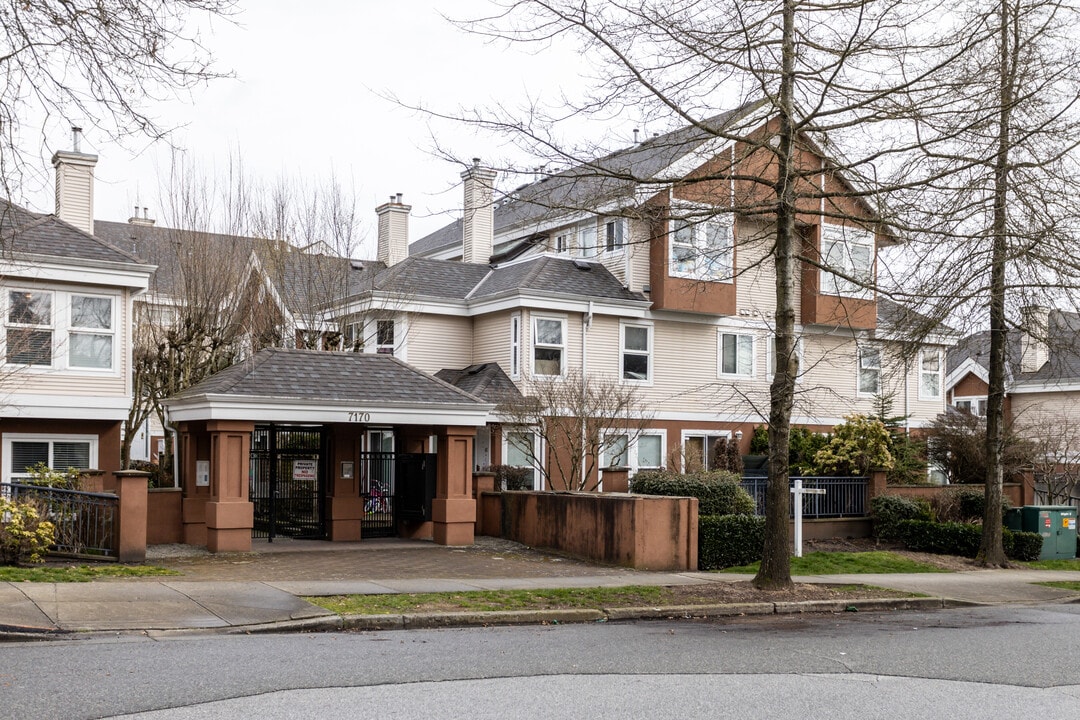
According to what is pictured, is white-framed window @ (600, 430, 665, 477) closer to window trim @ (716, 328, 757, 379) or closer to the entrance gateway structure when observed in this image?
window trim @ (716, 328, 757, 379)

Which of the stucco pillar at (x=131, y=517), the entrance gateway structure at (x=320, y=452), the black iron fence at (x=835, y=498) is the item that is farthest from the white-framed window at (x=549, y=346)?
the stucco pillar at (x=131, y=517)

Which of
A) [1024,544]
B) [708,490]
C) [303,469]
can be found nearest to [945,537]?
[1024,544]

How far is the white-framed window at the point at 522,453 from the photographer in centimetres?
2781

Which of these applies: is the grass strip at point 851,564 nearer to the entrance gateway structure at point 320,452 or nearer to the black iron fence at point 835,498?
the black iron fence at point 835,498

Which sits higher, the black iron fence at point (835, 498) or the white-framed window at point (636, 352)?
the white-framed window at point (636, 352)

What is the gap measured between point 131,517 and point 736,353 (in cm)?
2034

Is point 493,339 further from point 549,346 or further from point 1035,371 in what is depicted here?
point 1035,371

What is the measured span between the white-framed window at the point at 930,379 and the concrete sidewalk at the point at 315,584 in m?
15.2

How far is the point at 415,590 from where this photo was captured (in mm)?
14898

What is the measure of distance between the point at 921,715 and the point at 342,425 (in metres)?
15.8

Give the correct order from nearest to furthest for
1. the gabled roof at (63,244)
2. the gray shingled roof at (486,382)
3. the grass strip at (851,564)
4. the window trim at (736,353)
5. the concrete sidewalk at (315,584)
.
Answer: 1. the concrete sidewalk at (315,584)
2. the grass strip at (851,564)
3. the gabled roof at (63,244)
4. the gray shingled roof at (486,382)
5. the window trim at (736,353)

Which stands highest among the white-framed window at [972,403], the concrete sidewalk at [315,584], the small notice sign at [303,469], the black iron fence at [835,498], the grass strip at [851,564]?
the white-framed window at [972,403]

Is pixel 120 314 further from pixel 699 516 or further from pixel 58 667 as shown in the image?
pixel 58 667

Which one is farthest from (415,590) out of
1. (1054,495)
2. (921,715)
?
(1054,495)
